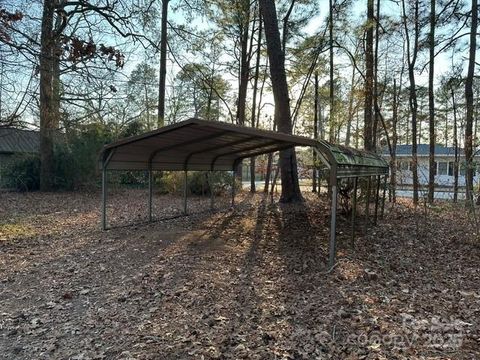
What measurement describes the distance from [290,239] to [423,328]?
3512mm

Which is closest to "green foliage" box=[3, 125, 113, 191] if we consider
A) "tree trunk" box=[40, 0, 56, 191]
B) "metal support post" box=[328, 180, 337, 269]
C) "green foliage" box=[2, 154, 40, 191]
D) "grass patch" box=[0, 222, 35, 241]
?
"green foliage" box=[2, 154, 40, 191]

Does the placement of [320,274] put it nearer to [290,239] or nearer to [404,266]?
[404,266]

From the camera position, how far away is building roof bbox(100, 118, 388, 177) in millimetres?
5188

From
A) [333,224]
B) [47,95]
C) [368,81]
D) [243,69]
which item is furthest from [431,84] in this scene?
[47,95]

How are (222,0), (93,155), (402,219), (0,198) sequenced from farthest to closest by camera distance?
(93,155)
(222,0)
(0,198)
(402,219)

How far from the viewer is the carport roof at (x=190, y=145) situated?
5.59m

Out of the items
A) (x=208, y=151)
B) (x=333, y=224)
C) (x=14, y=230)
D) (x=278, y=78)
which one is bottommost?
(x=14, y=230)

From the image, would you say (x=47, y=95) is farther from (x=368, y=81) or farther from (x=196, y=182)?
(x=368, y=81)

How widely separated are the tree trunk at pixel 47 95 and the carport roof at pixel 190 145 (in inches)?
69.9

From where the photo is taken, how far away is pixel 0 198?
11984 mm

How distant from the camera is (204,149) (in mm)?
8602

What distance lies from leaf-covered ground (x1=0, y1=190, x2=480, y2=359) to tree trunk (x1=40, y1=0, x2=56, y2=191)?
103 inches

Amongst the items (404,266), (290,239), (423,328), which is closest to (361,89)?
(290,239)

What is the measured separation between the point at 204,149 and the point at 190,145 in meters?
0.66
